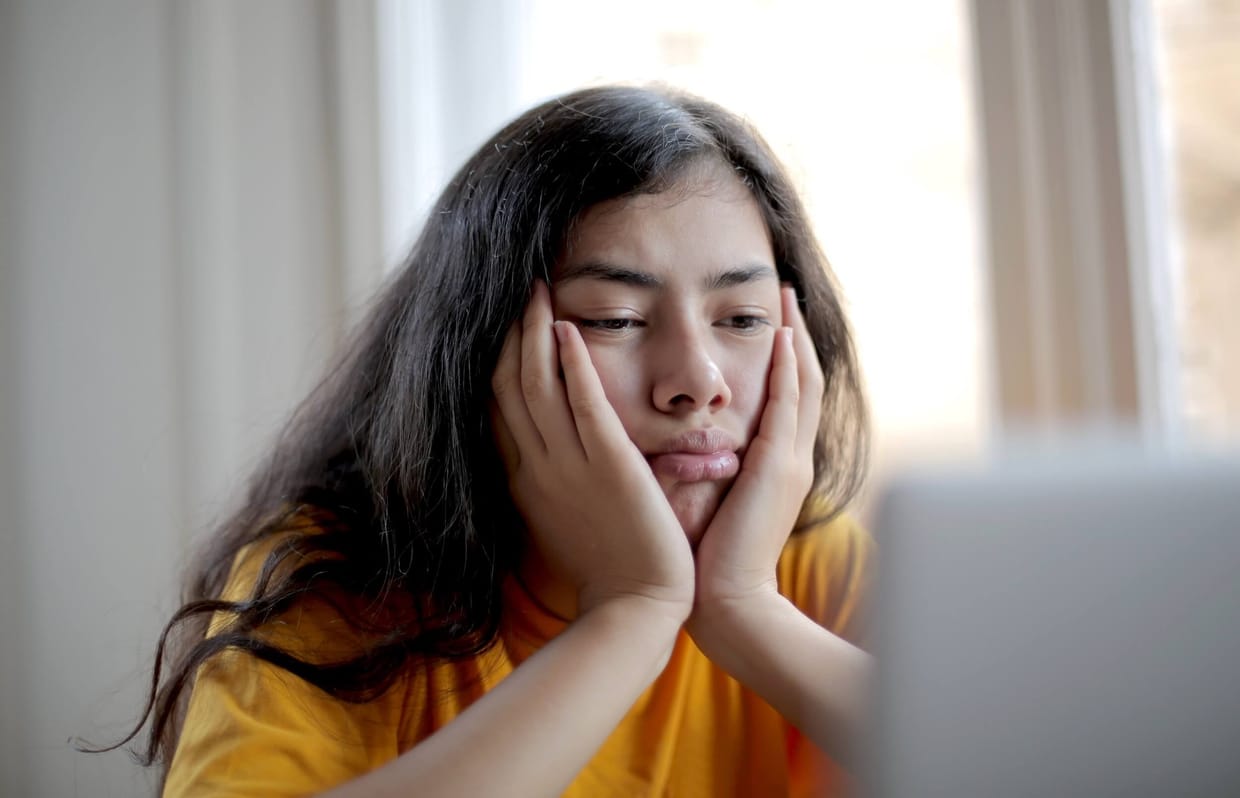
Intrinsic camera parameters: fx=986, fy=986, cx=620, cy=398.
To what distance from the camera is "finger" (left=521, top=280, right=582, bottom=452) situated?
84 centimetres

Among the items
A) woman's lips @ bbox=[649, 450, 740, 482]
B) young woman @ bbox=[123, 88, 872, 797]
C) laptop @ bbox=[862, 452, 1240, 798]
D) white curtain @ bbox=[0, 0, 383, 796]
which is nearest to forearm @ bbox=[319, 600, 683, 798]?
young woman @ bbox=[123, 88, 872, 797]

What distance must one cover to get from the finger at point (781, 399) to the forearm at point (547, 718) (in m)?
0.20

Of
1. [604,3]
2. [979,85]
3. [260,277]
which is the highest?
[604,3]

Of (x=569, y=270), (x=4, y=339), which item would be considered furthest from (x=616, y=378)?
(x=4, y=339)

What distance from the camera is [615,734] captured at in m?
0.88

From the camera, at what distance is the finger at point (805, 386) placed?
3.00 feet

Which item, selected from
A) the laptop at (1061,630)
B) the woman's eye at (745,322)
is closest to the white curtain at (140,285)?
the woman's eye at (745,322)

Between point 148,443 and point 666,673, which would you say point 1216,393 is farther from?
point 148,443

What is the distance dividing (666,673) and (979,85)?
890mm

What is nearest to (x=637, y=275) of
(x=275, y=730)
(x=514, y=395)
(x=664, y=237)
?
(x=664, y=237)

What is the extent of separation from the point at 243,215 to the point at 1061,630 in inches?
57.1

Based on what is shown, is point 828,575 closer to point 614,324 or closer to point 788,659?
point 788,659

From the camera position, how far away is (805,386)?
3.05 feet

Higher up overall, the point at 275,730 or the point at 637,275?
the point at 637,275
